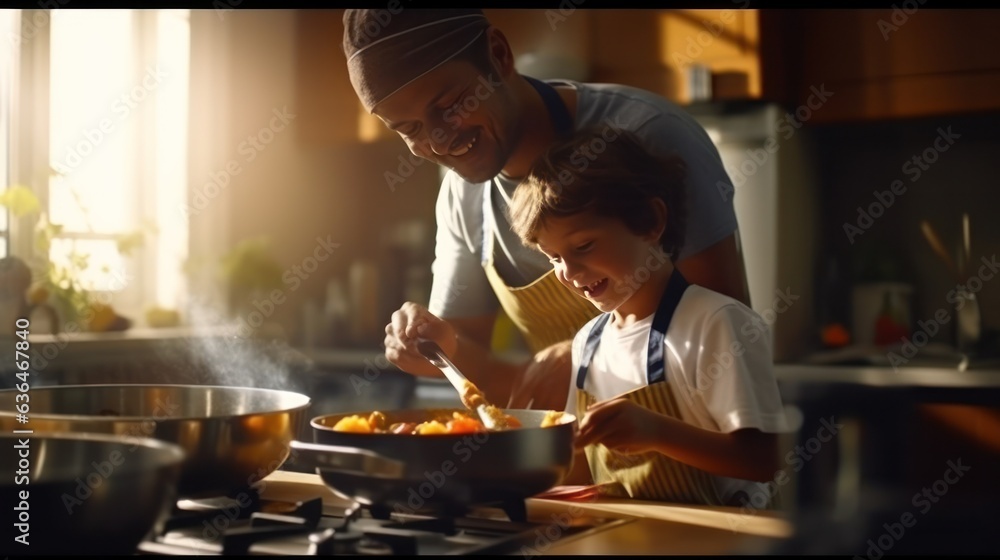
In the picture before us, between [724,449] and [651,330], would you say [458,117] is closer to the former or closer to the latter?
[651,330]

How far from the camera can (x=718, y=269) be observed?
1.29 m

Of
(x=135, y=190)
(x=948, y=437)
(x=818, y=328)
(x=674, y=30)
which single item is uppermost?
(x=674, y=30)

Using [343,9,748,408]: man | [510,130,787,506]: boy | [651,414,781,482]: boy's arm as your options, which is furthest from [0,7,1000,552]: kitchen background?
[651,414,781,482]: boy's arm

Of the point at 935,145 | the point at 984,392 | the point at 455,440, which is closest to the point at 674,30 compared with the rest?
the point at 935,145

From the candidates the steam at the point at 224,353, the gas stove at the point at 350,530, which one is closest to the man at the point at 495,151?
the gas stove at the point at 350,530

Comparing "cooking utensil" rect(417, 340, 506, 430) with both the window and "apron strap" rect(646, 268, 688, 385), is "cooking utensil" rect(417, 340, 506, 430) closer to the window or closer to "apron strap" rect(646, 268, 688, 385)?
"apron strap" rect(646, 268, 688, 385)

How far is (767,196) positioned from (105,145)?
1.96 m

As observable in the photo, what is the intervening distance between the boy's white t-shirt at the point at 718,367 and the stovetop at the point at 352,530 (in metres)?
0.36

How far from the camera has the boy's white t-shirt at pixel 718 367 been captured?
3.82 ft

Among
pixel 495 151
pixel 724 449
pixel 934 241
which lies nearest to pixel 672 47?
pixel 934 241

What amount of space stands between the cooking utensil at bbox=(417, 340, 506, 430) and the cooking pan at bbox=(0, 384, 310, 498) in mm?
167

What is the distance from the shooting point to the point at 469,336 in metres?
1.61

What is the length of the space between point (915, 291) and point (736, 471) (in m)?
1.87

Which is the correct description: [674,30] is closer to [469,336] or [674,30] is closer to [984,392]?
[984,392]
